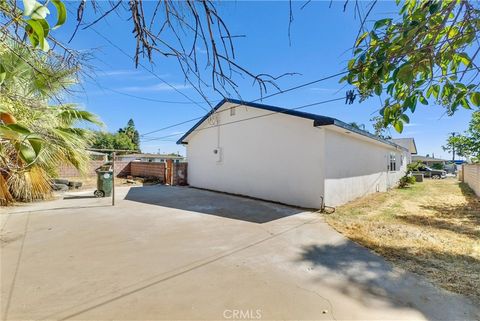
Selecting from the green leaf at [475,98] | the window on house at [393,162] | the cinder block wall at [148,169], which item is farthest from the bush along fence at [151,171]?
the green leaf at [475,98]

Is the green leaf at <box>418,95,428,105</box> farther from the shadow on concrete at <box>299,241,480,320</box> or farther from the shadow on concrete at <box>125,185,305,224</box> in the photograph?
the shadow on concrete at <box>125,185,305,224</box>

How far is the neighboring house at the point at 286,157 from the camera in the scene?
881cm

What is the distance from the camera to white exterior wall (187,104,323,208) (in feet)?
29.3

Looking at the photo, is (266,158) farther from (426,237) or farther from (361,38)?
(361,38)

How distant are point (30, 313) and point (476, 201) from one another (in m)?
14.6

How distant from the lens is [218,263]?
4.06 metres

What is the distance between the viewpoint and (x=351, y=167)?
1061 cm

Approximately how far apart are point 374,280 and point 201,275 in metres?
2.36

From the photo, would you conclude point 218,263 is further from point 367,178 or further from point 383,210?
point 367,178

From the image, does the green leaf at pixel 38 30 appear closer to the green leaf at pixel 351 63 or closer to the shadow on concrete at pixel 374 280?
the green leaf at pixel 351 63

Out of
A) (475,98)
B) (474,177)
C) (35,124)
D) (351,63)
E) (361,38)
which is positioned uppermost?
(361,38)

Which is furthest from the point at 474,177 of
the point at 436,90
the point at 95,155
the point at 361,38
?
the point at 95,155

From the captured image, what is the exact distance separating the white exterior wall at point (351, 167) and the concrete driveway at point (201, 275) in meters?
2.99
